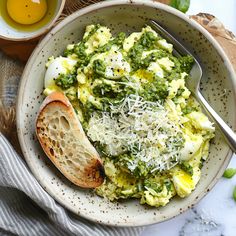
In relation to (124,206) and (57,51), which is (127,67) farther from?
(124,206)

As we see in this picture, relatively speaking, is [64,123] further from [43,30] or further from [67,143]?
[43,30]

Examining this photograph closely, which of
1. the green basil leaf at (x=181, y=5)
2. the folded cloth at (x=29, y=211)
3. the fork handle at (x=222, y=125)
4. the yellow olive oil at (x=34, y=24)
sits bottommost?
the folded cloth at (x=29, y=211)

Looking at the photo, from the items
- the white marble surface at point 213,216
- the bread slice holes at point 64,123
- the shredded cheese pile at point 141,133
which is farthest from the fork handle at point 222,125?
the bread slice holes at point 64,123

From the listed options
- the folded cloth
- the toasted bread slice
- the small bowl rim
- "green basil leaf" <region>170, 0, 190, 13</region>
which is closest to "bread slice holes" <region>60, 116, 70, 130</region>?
the toasted bread slice

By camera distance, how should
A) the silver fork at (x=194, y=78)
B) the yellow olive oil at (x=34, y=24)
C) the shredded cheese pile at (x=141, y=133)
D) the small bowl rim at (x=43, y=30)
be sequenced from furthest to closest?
the yellow olive oil at (x=34, y=24), the small bowl rim at (x=43, y=30), the silver fork at (x=194, y=78), the shredded cheese pile at (x=141, y=133)

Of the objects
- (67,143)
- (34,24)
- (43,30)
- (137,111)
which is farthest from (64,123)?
(34,24)

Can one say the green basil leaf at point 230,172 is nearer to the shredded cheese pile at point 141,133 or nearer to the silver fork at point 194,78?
the silver fork at point 194,78

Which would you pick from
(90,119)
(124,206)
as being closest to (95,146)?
(90,119)

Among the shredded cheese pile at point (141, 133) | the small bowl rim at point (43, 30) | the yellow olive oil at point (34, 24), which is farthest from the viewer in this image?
the yellow olive oil at point (34, 24)
